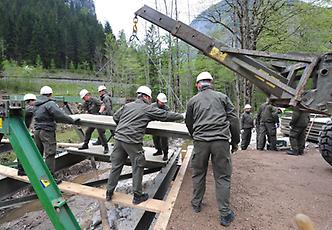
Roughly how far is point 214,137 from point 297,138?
5.12m

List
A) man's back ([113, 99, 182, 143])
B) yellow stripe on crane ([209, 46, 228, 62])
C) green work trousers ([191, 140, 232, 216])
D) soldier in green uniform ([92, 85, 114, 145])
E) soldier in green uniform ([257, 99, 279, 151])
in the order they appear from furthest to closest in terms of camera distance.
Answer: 1. soldier in green uniform ([257, 99, 279, 151])
2. soldier in green uniform ([92, 85, 114, 145])
3. yellow stripe on crane ([209, 46, 228, 62])
4. man's back ([113, 99, 182, 143])
5. green work trousers ([191, 140, 232, 216])

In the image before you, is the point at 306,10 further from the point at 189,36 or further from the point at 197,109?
the point at 197,109

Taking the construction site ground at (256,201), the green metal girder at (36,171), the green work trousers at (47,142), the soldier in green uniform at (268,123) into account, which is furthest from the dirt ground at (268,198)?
the green work trousers at (47,142)

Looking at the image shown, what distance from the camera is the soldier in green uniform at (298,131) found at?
24.6ft

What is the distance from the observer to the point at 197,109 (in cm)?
371

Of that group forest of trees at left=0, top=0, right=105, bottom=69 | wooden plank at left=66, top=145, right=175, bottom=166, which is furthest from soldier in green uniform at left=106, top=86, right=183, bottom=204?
forest of trees at left=0, top=0, right=105, bottom=69

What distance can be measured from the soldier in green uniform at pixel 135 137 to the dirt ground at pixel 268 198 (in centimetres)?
69

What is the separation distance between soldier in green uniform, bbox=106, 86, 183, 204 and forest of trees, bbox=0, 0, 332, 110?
9.90 feet

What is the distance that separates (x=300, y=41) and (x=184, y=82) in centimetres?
1989

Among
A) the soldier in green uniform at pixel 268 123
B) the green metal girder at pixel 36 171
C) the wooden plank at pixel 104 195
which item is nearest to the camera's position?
the green metal girder at pixel 36 171

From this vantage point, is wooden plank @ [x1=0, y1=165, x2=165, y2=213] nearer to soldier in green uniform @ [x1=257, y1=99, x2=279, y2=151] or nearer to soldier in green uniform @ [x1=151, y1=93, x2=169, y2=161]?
soldier in green uniform @ [x1=151, y1=93, x2=169, y2=161]

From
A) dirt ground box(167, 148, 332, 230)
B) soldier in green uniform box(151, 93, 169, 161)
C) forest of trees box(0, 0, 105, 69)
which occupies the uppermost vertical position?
forest of trees box(0, 0, 105, 69)

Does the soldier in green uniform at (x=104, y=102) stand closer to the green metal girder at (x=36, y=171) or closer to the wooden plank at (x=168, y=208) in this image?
the wooden plank at (x=168, y=208)

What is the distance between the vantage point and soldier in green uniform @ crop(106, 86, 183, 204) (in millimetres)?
4105
